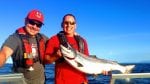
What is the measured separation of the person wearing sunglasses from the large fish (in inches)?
4.8

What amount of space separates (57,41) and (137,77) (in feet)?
6.50

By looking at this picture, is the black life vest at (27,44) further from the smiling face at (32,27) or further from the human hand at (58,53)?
the human hand at (58,53)

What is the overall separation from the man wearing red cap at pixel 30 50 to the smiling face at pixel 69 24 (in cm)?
51

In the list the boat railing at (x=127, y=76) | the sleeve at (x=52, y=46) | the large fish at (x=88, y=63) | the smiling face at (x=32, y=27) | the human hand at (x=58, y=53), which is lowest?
the boat railing at (x=127, y=76)

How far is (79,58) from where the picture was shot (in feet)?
27.9

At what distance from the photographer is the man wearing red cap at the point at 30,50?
8086mm

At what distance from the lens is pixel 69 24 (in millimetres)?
8219

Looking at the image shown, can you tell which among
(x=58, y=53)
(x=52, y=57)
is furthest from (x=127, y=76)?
(x=52, y=57)

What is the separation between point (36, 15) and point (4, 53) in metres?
1.31

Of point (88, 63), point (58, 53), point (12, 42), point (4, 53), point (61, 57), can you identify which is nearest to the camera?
point (4, 53)

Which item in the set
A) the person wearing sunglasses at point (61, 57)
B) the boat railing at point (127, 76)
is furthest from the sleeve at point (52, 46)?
the boat railing at point (127, 76)

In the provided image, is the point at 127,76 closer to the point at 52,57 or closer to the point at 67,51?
the point at 67,51

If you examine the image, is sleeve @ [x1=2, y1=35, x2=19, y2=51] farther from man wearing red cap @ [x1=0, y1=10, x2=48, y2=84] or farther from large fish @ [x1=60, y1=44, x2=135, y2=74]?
large fish @ [x1=60, y1=44, x2=135, y2=74]

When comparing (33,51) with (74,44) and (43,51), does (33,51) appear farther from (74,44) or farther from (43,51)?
(74,44)
